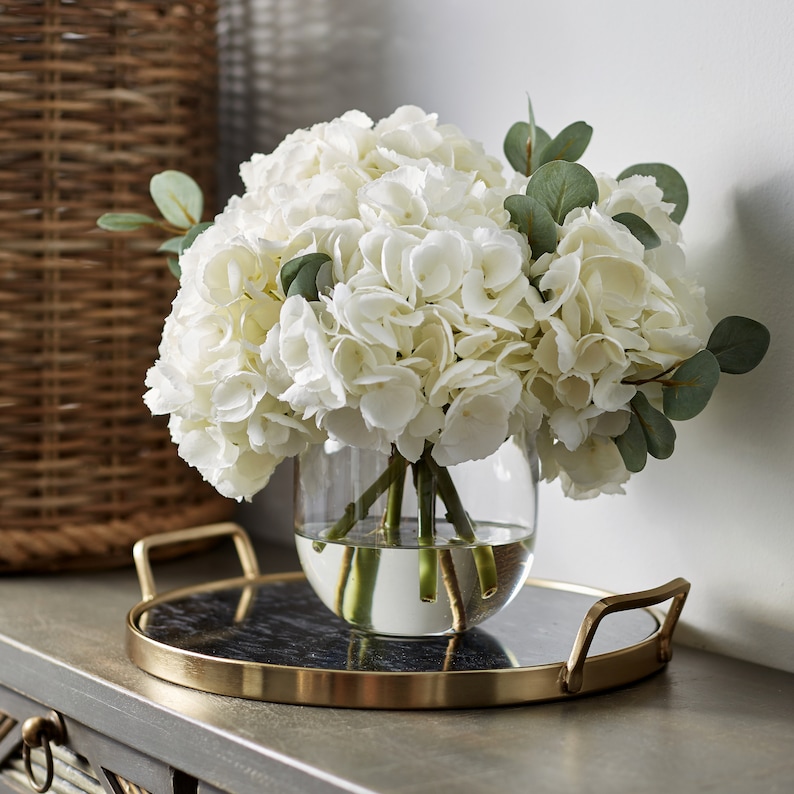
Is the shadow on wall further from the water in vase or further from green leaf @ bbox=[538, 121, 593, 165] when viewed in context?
the water in vase

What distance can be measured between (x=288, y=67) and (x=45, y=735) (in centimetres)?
72

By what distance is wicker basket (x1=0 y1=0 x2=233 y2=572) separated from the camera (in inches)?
39.6

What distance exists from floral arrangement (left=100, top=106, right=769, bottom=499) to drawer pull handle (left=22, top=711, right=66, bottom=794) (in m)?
0.22

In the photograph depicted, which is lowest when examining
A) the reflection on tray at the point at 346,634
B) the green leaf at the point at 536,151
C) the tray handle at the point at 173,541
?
the reflection on tray at the point at 346,634

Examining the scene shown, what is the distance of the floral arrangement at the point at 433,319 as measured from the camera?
60cm

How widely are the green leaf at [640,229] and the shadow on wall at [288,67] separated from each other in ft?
1.48

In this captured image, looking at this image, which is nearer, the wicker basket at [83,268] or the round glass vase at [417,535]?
the round glass vase at [417,535]

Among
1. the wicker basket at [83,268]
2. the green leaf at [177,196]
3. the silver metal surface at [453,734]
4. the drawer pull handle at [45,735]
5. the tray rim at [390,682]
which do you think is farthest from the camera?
the wicker basket at [83,268]

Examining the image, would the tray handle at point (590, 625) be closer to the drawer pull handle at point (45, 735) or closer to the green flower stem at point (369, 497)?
the green flower stem at point (369, 497)

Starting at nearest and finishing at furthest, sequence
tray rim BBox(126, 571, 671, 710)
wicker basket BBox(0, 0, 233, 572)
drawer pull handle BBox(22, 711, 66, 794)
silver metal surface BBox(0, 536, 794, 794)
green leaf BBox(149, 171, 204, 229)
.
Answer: silver metal surface BBox(0, 536, 794, 794), tray rim BBox(126, 571, 671, 710), drawer pull handle BBox(22, 711, 66, 794), green leaf BBox(149, 171, 204, 229), wicker basket BBox(0, 0, 233, 572)

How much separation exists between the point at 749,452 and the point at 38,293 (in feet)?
2.14

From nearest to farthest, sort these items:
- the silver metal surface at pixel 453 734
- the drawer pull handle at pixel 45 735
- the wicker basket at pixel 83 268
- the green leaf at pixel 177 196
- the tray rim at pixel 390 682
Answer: the silver metal surface at pixel 453 734
the tray rim at pixel 390 682
the drawer pull handle at pixel 45 735
the green leaf at pixel 177 196
the wicker basket at pixel 83 268

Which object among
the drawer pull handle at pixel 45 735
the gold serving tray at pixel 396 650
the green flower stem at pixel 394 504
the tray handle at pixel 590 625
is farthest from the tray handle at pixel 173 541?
the tray handle at pixel 590 625

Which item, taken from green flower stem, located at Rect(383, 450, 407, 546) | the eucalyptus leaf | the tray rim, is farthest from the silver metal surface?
the eucalyptus leaf
